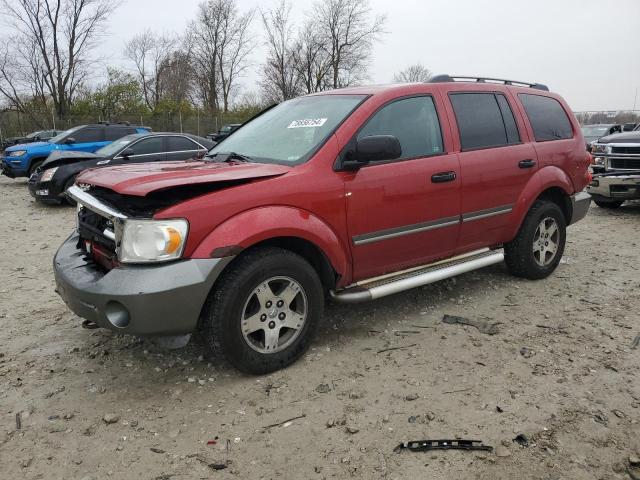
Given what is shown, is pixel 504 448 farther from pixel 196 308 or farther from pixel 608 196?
pixel 608 196

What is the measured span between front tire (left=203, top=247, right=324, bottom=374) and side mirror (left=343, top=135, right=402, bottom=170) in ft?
2.48

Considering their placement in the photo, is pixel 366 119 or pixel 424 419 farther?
pixel 366 119

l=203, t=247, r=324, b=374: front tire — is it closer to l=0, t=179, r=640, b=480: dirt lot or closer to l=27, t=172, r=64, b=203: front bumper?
l=0, t=179, r=640, b=480: dirt lot

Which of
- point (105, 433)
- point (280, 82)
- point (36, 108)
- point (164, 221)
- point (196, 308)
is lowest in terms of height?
point (105, 433)

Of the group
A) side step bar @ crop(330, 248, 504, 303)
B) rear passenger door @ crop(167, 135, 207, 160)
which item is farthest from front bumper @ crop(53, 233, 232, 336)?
rear passenger door @ crop(167, 135, 207, 160)

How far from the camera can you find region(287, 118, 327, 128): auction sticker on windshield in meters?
3.63

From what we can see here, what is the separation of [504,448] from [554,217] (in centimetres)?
311

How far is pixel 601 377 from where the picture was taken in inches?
125

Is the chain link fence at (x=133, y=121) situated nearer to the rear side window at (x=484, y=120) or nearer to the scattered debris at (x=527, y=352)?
the rear side window at (x=484, y=120)

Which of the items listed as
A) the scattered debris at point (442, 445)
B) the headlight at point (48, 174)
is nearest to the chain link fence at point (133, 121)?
the headlight at point (48, 174)

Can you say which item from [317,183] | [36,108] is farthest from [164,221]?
[36,108]

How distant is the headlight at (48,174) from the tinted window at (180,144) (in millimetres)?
2259

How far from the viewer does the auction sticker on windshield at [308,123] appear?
11.9 ft

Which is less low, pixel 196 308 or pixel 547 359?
pixel 196 308
